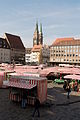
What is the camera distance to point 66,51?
8900 cm

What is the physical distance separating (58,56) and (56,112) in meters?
80.4

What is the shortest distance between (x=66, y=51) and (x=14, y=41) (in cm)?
2725

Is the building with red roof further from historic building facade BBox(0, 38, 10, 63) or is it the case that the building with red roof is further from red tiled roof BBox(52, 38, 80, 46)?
red tiled roof BBox(52, 38, 80, 46)

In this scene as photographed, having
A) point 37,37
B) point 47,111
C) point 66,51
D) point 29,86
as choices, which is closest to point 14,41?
point 66,51

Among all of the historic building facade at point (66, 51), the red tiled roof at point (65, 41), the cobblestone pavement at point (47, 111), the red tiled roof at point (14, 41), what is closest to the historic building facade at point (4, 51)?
the red tiled roof at point (14, 41)

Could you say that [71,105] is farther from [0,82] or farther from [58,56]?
[58,56]

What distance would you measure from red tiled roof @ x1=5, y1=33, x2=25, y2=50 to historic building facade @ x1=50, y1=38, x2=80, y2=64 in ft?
60.3

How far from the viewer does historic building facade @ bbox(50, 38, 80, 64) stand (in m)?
86.6

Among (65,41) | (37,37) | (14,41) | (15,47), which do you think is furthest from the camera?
(37,37)

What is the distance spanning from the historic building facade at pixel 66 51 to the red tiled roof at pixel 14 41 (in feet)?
60.3

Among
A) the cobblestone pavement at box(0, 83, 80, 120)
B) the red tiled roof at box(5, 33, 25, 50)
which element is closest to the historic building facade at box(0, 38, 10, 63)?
the red tiled roof at box(5, 33, 25, 50)

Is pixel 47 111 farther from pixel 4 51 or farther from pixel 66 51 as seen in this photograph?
pixel 66 51

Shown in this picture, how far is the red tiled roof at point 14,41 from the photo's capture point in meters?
89.9

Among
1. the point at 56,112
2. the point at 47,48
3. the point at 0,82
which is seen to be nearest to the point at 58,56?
the point at 47,48
